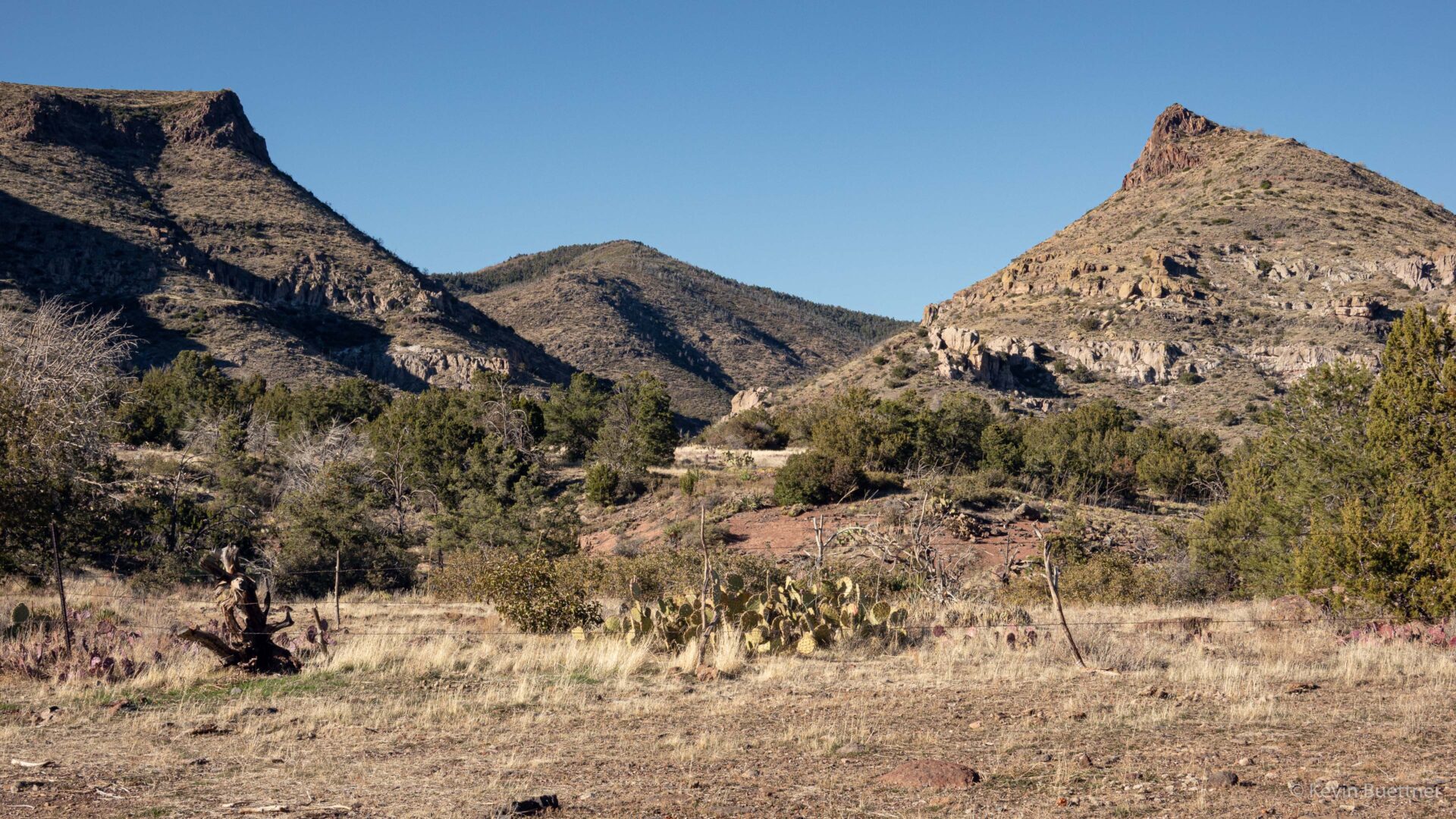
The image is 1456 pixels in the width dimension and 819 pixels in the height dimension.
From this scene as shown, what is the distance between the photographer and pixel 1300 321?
6769 cm

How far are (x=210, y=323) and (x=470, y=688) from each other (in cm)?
7147

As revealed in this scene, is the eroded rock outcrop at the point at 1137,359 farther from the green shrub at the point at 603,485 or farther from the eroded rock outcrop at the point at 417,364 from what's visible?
the eroded rock outcrop at the point at 417,364

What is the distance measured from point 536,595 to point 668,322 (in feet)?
344

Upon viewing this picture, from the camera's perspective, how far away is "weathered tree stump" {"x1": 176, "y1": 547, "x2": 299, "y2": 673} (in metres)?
10.3

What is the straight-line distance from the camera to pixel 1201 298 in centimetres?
7388

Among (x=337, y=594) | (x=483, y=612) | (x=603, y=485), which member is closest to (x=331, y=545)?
(x=483, y=612)

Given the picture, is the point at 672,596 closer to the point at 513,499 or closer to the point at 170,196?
the point at 513,499

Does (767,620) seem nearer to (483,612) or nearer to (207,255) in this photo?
(483,612)

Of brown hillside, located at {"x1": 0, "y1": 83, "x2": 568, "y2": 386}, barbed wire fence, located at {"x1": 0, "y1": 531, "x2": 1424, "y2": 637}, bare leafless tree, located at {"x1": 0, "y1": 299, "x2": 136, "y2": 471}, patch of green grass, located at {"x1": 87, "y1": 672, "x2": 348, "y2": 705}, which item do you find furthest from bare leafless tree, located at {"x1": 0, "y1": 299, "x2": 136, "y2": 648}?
brown hillside, located at {"x1": 0, "y1": 83, "x2": 568, "y2": 386}

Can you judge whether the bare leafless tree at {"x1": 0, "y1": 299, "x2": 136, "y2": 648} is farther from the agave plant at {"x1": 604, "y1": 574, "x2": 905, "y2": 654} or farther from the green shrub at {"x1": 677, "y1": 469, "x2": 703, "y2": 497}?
the green shrub at {"x1": 677, "y1": 469, "x2": 703, "y2": 497}

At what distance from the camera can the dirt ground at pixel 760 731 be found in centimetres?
607

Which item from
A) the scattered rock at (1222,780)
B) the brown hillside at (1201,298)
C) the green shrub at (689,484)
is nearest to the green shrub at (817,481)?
the green shrub at (689,484)

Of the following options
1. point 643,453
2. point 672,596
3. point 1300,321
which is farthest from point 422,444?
point 1300,321

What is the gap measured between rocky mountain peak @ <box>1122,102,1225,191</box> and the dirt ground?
103788mm
